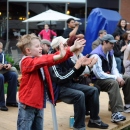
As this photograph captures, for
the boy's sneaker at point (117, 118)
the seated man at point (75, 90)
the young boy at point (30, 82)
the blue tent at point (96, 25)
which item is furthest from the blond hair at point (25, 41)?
the blue tent at point (96, 25)

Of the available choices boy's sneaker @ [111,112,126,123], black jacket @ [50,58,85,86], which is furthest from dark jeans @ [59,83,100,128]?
boy's sneaker @ [111,112,126,123]

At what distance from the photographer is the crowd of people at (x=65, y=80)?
349 cm

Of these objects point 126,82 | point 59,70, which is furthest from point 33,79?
point 126,82

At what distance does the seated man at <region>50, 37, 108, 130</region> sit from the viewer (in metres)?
4.30

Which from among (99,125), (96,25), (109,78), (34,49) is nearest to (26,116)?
(34,49)

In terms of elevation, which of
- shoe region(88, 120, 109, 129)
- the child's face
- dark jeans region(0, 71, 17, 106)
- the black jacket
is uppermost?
the child's face

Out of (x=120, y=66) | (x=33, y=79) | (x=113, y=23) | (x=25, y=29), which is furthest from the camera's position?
(x=25, y=29)

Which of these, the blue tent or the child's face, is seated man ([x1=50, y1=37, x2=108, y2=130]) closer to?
the child's face

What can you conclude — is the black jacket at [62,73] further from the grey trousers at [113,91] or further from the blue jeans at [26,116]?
the grey trousers at [113,91]

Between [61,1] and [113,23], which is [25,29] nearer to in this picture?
[61,1]

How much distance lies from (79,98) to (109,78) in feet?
3.41

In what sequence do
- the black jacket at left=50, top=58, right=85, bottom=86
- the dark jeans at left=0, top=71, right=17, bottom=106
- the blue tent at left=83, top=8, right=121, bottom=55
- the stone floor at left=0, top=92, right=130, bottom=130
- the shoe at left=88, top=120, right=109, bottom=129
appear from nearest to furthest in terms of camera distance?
1. the black jacket at left=50, top=58, right=85, bottom=86
2. the shoe at left=88, top=120, right=109, bottom=129
3. the stone floor at left=0, top=92, right=130, bottom=130
4. the dark jeans at left=0, top=71, right=17, bottom=106
5. the blue tent at left=83, top=8, right=121, bottom=55

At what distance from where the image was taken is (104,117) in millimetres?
5363

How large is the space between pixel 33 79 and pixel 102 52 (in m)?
2.04
